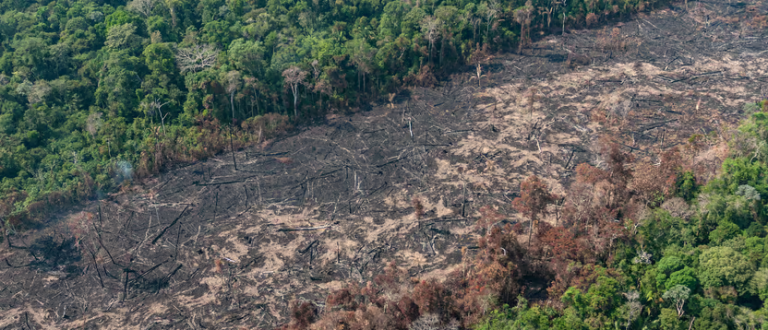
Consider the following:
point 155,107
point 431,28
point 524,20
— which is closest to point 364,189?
point 155,107

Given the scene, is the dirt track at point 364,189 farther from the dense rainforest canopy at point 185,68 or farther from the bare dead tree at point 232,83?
the bare dead tree at point 232,83

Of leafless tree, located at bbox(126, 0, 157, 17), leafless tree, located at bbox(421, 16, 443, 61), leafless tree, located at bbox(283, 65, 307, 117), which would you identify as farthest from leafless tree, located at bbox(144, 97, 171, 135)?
leafless tree, located at bbox(421, 16, 443, 61)

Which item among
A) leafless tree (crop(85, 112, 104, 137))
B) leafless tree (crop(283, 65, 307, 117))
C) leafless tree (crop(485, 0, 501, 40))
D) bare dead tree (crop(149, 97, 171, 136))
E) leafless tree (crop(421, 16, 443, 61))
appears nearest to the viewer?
leafless tree (crop(85, 112, 104, 137))

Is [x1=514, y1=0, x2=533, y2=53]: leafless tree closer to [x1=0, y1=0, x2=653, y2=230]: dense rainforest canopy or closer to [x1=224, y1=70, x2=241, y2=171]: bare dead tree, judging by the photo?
[x1=0, y1=0, x2=653, y2=230]: dense rainforest canopy

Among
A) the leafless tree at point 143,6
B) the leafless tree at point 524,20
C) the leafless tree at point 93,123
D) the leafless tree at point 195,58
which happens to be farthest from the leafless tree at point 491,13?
the leafless tree at point 93,123

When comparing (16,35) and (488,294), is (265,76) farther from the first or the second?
(488,294)

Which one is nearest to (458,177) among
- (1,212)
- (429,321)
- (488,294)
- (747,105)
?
(488,294)

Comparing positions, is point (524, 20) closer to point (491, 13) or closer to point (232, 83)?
point (491, 13)
